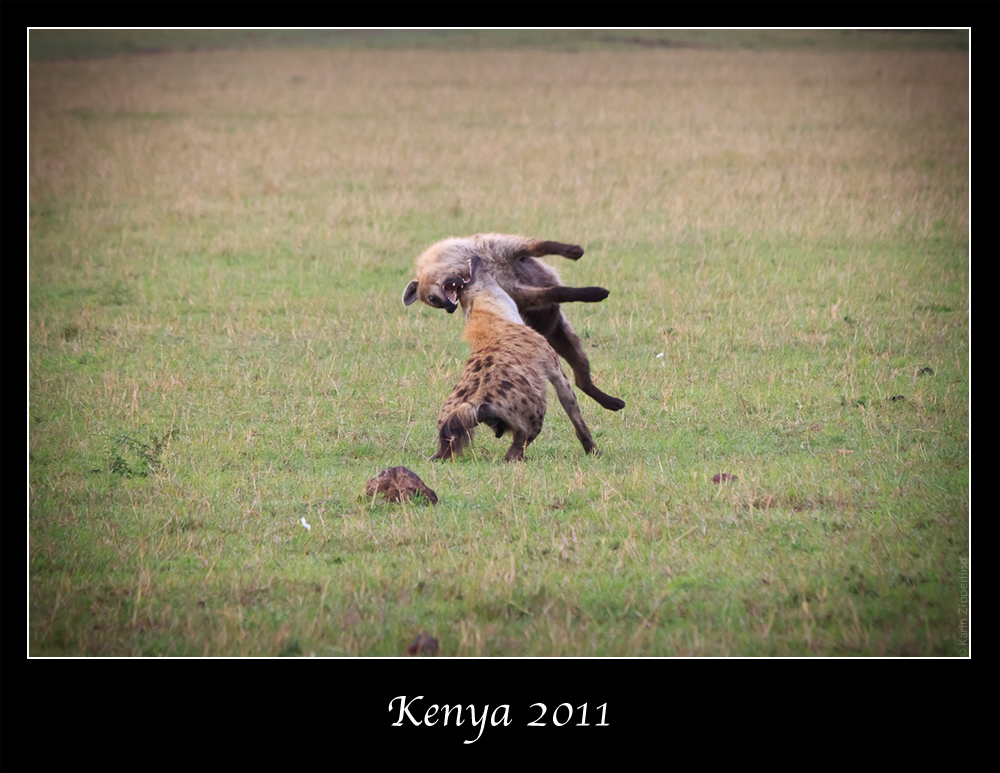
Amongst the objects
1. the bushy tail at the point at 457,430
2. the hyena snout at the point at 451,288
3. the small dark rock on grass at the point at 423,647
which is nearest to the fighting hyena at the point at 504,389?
the bushy tail at the point at 457,430

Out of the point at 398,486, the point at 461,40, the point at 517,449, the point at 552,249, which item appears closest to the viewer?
the point at 398,486

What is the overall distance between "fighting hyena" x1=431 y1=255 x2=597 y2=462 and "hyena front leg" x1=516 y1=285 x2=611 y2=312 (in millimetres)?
495

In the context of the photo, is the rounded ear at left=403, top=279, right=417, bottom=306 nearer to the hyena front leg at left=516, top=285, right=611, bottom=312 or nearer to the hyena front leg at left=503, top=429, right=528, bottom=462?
the hyena front leg at left=516, top=285, right=611, bottom=312

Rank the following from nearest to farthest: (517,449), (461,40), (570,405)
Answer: (517,449) < (570,405) < (461,40)

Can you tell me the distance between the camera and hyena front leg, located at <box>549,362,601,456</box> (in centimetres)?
593

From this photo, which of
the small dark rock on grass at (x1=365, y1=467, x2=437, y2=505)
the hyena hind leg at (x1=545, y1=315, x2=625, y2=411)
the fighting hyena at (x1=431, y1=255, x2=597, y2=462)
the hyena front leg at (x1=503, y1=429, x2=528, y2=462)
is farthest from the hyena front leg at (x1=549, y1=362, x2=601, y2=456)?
the small dark rock on grass at (x1=365, y1=467, x2=437, y2=505)

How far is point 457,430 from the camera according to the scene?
563 cm

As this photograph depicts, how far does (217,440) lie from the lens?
644 cm

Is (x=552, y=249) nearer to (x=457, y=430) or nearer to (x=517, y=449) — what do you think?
(x=517, y=449)

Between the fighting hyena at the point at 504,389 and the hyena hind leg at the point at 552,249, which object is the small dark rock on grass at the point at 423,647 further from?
the hyena hind leg at the point at 552,249

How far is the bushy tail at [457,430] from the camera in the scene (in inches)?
219

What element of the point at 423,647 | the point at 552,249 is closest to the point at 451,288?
the point at 552,249

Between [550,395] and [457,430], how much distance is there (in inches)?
70.2

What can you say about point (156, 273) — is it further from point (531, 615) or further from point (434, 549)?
point (531, 615)
